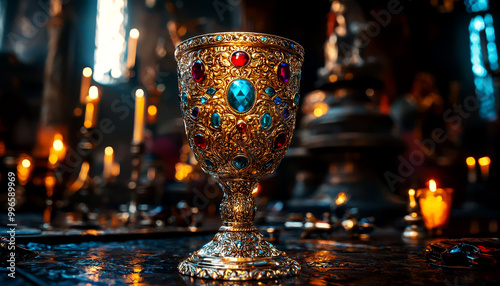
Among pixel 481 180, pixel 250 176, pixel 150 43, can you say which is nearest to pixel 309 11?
pixel 150 43

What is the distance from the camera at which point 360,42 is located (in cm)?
338

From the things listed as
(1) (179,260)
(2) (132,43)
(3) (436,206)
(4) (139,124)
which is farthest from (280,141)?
(2) (132,43)

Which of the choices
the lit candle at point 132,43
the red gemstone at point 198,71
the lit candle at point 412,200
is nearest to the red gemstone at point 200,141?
the red gemstone at point 198,71

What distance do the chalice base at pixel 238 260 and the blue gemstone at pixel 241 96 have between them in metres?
0.27

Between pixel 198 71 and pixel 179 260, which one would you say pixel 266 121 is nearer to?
pixel 198 71

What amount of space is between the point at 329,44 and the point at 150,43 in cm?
290

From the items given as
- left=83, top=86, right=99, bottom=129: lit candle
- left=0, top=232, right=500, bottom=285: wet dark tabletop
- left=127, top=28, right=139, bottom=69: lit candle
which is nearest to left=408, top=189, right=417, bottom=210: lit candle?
left=0, top=232, right=500, bottom=285: wet dark tabletop

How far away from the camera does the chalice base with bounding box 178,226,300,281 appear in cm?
79

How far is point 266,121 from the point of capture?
2.81ft

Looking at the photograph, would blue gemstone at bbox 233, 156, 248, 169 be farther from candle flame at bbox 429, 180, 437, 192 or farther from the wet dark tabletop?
candle flame at bbox 429, 180, 437, 192

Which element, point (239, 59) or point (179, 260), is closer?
point (239, 59)

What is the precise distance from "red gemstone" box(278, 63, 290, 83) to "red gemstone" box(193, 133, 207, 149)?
208mm

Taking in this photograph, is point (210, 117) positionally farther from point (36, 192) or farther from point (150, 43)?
point (150, 43)

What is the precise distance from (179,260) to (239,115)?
0.43 metres
